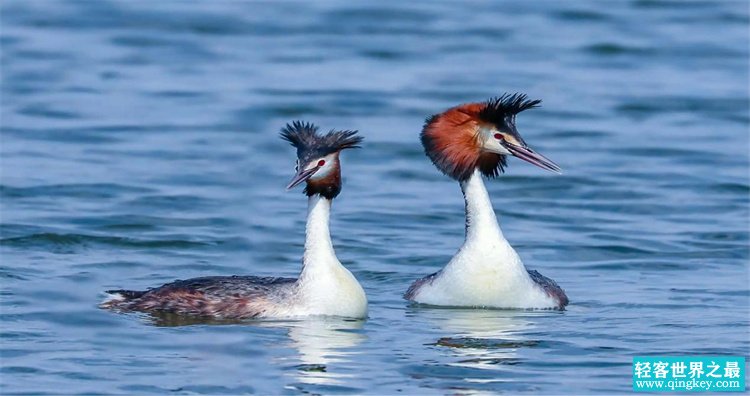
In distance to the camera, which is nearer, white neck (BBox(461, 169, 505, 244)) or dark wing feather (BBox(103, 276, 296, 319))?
dark wing feather (BBox(103, 276, 296, 319))

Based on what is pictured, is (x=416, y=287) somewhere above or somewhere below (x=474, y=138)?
below

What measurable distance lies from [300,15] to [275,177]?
11446 millimetres

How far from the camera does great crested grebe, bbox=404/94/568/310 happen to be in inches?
532

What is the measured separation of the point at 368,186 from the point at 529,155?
6.24 metres

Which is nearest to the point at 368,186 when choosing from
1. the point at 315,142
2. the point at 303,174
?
the point at 315,142

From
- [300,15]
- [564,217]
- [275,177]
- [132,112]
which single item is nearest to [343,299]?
[564,217]

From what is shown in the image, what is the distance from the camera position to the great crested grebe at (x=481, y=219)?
13523 mm

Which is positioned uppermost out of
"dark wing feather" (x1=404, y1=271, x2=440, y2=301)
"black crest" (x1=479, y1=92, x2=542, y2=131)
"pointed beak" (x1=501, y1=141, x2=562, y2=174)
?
"black crest" (x1=479, y1=92, x2=542, y2=131)

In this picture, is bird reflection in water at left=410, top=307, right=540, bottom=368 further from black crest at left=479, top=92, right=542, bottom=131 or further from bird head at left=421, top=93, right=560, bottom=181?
black crest at left=479, top=92, right=542, bottom=131

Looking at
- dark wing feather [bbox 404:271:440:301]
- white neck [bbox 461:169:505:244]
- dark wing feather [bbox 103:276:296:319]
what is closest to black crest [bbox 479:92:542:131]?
white neck [bbox 461:169:505:244]

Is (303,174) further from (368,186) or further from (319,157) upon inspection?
(368,186)

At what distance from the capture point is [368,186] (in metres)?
19.7

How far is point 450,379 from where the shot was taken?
1141 centimetres

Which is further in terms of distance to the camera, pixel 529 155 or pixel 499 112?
pixel 499 112
